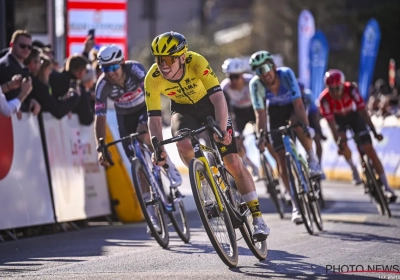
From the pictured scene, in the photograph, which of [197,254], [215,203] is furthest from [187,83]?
[197,254]

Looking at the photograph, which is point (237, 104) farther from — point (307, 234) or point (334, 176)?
point (334, 176)

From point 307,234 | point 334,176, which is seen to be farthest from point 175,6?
point 307,234

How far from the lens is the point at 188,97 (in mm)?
9312

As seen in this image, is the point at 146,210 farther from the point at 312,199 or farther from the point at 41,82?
the point at 41,82

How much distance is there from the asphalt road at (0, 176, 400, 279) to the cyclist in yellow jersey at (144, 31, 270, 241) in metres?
0.68

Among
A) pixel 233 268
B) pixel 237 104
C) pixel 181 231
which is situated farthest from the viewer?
pixel 237 104

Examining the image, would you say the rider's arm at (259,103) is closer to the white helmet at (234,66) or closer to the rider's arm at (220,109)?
the white helmet at (234,66)

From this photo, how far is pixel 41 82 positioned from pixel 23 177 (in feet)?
4.63

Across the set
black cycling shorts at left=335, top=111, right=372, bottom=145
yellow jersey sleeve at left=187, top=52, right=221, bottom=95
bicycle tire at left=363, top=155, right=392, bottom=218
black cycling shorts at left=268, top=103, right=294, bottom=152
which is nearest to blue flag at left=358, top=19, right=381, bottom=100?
black cycling shorts at left=335, top=111, right=372, bottom=145

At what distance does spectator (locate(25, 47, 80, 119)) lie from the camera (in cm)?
1269

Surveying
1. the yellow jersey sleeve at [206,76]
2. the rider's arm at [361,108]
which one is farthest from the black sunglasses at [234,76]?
the yellow jersey sleeve at [206,76]

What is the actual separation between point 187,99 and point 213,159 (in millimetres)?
682

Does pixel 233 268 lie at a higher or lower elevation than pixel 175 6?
lower

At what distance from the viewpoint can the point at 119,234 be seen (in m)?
12.2
